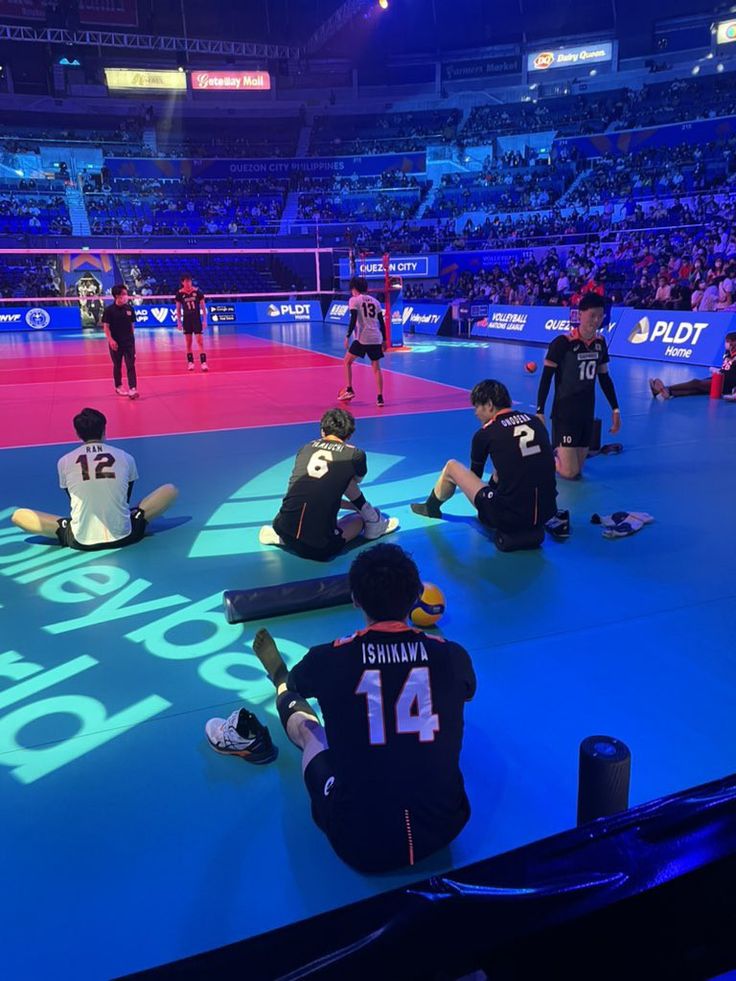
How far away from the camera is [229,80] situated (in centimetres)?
4741

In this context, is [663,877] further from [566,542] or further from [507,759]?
[566,542]

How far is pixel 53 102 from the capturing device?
150 ft

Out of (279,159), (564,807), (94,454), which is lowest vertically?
(564,807)

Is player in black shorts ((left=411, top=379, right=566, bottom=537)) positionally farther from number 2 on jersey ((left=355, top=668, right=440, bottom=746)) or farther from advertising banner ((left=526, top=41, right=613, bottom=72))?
advertising banner ((left=526, top=41, right=613, bottom=72))

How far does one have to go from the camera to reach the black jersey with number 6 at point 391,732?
2.33m

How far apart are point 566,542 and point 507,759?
9.04 feet

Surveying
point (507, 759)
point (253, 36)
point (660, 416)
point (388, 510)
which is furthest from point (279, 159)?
point (507, 759)

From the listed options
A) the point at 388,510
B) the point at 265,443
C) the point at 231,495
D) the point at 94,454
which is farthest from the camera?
the point at 265,443

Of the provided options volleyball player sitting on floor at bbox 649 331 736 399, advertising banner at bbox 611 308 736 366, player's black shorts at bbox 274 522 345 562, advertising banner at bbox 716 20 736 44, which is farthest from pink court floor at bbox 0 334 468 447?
advertising banner at bbox 716 20 736 44

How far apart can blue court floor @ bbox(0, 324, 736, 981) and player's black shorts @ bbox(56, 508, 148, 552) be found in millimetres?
117

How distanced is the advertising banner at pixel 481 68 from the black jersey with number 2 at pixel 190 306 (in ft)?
141

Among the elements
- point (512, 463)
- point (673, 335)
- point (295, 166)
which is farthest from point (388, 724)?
point (295, 166)

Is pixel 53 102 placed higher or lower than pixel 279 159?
higher

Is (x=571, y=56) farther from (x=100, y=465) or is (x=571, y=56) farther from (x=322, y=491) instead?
(x=100, y=465)
